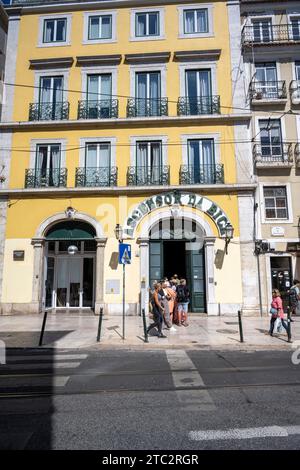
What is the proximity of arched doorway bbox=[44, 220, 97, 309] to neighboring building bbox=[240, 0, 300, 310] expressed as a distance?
8901 mm

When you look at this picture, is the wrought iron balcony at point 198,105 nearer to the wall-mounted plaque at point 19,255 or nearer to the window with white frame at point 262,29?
the window with white frame at point 262,29

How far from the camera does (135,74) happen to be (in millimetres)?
19750

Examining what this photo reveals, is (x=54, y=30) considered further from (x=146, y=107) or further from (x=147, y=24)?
(x=146, y=107)

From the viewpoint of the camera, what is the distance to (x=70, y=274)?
19625 mm

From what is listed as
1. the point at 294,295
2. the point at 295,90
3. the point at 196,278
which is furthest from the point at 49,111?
the point at 294,295

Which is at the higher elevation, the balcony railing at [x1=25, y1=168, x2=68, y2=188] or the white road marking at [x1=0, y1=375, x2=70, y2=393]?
the balcony railing at [x1=25, y1=168, x2=68, y2=188]

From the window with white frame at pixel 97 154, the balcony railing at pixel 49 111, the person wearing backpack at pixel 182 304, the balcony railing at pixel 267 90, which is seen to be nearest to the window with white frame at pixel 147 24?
the balcony railing at pixel 49 111

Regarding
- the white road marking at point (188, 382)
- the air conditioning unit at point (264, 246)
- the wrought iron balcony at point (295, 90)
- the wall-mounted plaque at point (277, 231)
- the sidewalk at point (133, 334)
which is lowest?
the white road marking at point (188, 382)

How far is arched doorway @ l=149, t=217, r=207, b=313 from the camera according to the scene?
18.0 m

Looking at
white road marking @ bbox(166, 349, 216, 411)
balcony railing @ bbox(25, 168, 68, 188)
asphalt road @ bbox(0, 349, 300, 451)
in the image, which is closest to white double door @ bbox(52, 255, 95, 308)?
balcony railing @ bbox(25, 168, 68, 188)

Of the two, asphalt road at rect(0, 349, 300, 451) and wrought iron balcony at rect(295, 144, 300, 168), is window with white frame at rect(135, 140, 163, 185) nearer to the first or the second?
wrought iron balcony at rect(295, 144, 300, 168)

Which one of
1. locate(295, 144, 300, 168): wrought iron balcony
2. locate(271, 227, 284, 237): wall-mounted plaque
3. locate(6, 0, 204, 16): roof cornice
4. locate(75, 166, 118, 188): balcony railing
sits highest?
locate(6, 0, 204, 16): roof cornice

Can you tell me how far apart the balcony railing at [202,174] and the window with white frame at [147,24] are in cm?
819

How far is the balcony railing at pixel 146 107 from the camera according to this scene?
19.2 metres
